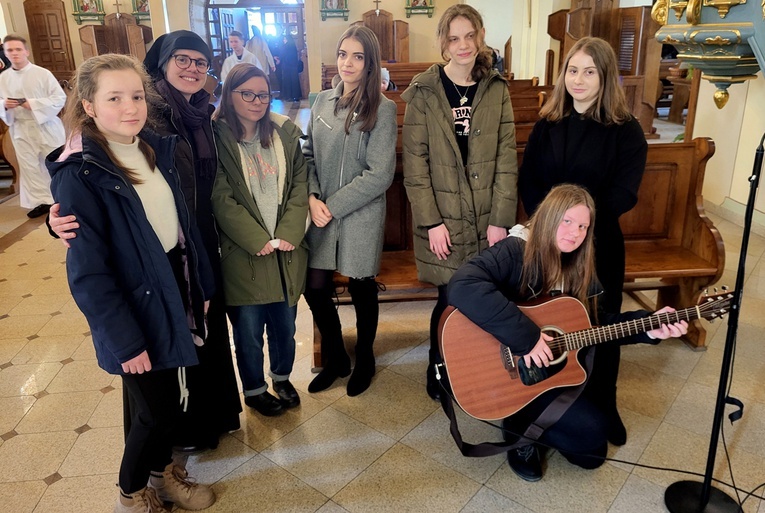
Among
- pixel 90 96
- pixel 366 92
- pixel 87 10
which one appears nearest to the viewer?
pixel 90 96

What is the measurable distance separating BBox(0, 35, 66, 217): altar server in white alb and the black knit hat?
4060 mm

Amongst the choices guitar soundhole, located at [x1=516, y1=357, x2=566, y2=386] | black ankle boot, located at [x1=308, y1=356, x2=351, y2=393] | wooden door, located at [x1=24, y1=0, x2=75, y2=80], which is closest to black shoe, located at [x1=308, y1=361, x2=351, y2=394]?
black ankle boot, located at [x1=308, y1=356, x2=351, y2=393]

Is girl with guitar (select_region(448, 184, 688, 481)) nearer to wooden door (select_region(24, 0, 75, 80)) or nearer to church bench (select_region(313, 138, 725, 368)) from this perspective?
church bench (select_region(313, 138, 725, 368))

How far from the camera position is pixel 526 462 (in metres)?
2.08

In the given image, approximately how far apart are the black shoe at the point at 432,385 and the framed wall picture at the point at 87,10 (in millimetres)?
13400

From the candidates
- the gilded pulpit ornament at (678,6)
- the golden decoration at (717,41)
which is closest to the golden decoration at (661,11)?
the gilded pulpit ornament at (678,6)

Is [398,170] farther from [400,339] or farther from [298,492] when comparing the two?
[298,492]

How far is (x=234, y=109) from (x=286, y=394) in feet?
3.94

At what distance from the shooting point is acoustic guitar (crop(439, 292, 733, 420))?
195cm

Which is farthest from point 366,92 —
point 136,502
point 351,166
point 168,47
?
point 136,502

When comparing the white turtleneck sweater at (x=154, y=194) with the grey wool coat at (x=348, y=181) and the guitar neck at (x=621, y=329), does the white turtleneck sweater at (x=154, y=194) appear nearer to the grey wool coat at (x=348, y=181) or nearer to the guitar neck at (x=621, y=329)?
the grey wool coat at (x=348, y=181)

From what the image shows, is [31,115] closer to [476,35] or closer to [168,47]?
[168,47]

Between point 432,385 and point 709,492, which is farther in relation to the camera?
point 432,385

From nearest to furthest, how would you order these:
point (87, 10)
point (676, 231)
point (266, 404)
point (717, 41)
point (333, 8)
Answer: point (717, 41) → point (266, 404) → point (676, 231) → point (333, 8) → point (87, 10)
